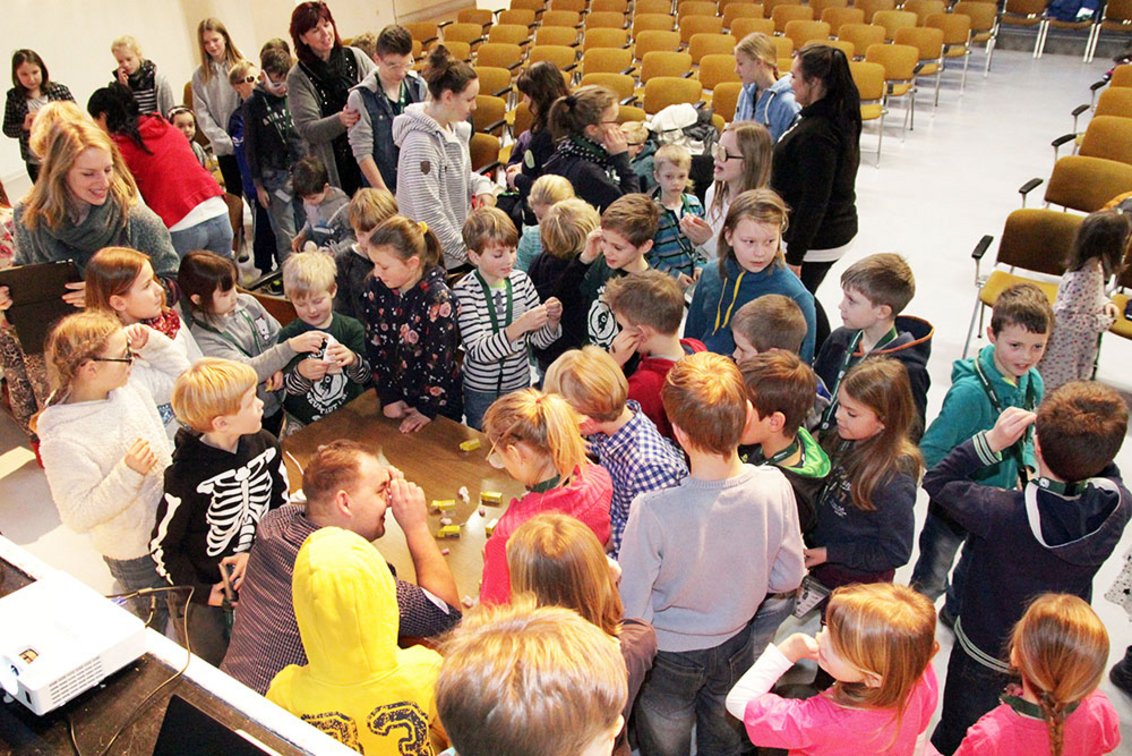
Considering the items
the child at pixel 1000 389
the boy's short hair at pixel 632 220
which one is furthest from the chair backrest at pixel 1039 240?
the boy's short hair at pixel 632 220

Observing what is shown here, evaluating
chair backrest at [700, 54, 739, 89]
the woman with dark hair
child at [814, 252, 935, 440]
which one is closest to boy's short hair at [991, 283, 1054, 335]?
child at [814, 252, 935, 440]

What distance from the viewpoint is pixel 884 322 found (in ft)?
9.62

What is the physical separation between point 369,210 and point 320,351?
69cm

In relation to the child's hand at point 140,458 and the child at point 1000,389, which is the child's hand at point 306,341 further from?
the child at point 1000,389

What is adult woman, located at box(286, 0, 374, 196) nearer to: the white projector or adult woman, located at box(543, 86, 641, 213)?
adult woman, located at box(543, 86, 641, 213)

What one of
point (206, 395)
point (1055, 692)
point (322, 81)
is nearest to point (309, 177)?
point (322, 81)

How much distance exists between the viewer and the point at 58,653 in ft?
A: 4.08

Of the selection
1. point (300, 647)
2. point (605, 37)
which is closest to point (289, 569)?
point (300, 647)

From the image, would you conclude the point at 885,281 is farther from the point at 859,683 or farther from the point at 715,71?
the point at 715,71

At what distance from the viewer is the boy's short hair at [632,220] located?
308 centimetres

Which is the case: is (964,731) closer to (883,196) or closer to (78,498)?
(78,498)

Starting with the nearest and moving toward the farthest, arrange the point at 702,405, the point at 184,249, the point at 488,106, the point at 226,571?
1. the point at 702,405
2. the point at 226,571
3. the point at 184,249
4. the point at 488,106

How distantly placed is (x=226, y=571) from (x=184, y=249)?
243 centimetres

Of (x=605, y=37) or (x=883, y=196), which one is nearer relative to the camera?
(x=883, y=196)
